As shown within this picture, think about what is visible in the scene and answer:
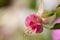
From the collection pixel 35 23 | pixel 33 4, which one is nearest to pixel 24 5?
pixel 33 4

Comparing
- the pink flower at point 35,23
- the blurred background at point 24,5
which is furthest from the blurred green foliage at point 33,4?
the pink flower at point 35,23

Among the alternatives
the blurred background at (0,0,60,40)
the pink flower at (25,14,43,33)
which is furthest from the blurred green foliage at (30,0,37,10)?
the pink flower at (25,14,43,33)

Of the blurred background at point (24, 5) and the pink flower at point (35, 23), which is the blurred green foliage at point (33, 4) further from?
the pink flower at point (35, 23)

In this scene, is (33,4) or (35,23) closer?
(35,23)

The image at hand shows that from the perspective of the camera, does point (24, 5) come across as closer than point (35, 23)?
No

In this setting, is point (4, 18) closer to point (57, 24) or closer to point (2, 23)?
point (2, 23)

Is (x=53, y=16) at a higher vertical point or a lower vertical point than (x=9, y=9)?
higher

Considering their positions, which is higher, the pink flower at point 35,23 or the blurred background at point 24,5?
the pink flower at point 35,23

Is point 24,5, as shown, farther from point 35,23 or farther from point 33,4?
point 35,23

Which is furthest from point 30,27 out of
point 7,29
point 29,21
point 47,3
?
point 7,29

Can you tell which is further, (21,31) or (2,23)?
(2,23)

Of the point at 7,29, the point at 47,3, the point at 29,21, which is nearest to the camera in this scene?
the point at 29,21
